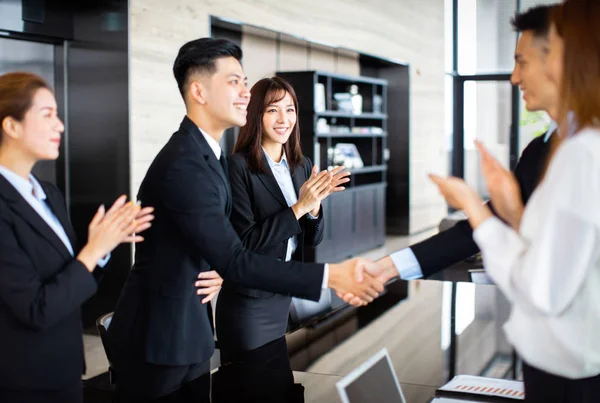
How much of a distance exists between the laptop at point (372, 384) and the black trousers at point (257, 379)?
225 millimetres

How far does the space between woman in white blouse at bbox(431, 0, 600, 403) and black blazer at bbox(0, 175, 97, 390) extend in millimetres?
883

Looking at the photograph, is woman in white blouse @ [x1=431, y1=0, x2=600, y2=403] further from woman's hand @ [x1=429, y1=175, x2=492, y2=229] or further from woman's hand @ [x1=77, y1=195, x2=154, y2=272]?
woman's hand @ [x1=77, y1=195, x2=154, y2=272]

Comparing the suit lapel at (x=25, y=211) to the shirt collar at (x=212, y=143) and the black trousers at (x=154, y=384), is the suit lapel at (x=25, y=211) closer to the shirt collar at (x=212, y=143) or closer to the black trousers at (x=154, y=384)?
the black trousers at (x=154, y=384)

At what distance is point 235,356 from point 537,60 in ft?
3.82

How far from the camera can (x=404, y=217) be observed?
1123 cm

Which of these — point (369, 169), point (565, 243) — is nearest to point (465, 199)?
point (565, 243)

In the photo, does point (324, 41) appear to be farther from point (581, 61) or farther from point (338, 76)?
point (581, 61)

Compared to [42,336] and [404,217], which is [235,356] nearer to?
[42,336]

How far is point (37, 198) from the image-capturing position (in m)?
1.71

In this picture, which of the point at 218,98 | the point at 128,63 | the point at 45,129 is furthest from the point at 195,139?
the point at 128,63

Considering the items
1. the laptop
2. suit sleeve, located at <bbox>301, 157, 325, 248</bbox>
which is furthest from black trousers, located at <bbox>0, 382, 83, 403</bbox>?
suit sleeve, located at <bbox>301, 157, 325, 248</bbox>

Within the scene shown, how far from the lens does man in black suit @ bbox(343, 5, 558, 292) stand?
57.7 inches


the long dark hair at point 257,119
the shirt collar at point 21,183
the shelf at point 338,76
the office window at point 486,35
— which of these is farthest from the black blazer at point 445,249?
the office window at point 486,35

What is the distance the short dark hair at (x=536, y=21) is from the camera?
4.82 ft
